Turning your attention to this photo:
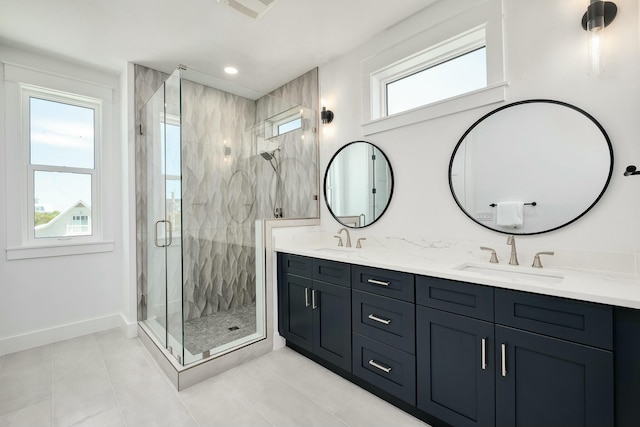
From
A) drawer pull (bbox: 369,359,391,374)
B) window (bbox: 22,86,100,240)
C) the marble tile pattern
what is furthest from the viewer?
window (bbox: 22,86,100,240)

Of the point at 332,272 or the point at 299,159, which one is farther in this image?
the point at 299,159

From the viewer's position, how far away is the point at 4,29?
7.52 feet

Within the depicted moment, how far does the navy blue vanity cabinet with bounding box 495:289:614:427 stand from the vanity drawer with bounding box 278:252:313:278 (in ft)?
4.41

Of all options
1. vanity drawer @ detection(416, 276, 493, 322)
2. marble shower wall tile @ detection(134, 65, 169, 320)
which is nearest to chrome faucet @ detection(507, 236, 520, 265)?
vanity drawer @ detection(416, 276, 493, 322)

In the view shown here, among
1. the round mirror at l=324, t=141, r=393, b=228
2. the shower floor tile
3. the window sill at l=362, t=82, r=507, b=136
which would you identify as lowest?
the shower floor tile

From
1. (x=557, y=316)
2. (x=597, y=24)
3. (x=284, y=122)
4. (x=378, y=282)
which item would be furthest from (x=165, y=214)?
(x=597, y=24)

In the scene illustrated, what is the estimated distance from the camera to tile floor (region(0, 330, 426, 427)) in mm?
1690

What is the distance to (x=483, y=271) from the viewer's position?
1.75 meters

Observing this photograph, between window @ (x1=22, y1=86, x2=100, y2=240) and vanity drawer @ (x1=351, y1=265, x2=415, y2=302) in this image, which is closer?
vanity drawer @ (x1=351, y1=265, x2=415, y2=302)

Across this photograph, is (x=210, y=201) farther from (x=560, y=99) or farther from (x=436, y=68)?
(x=560, y=99)

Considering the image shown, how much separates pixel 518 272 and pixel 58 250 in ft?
12.7

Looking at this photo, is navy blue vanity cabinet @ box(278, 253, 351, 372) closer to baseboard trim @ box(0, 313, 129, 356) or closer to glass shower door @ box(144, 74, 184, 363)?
glass shower door @ box(144, 74, 184, 363)

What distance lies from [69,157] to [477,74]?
12.3ft

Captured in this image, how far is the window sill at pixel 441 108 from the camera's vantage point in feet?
6.00
